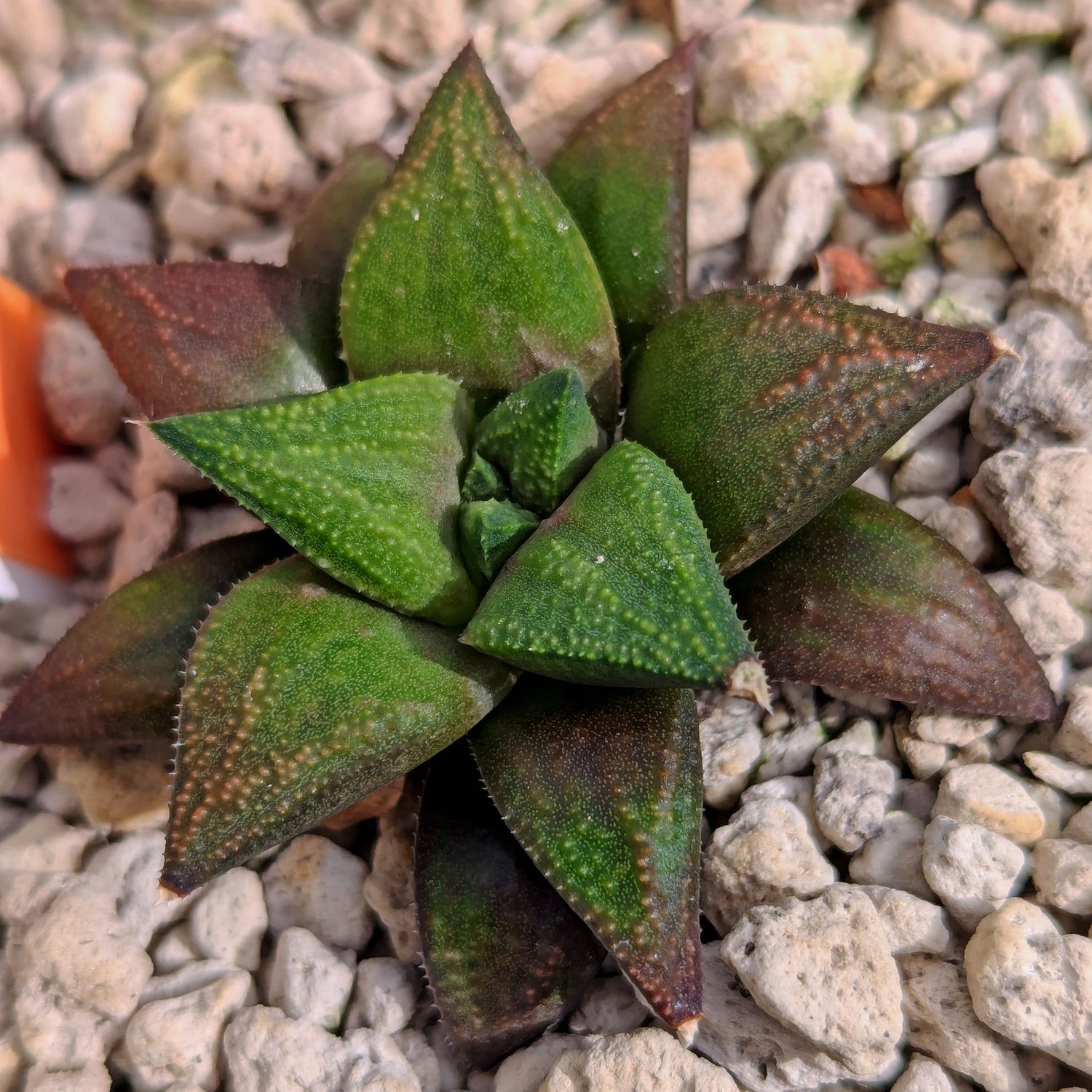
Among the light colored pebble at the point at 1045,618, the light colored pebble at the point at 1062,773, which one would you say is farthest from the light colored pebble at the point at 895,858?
the light colored pebble at the point at 1045,618

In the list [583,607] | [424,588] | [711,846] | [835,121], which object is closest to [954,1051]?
[711,846]

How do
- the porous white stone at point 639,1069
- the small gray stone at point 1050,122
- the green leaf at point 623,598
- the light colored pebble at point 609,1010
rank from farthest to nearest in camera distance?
the small gray stone at point 1050,122, the light colored pebble at point 609,1010, the porous white stone at point 639,1069, the green leaf at point 623,598

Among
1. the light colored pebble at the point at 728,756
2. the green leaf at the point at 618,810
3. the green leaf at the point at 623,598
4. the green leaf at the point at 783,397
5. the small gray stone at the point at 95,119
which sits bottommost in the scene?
the light colored pebble at the point at 728,756

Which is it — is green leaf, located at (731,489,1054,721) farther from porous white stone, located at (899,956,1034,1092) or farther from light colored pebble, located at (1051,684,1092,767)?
porous white stone, located at (899,956,1034,1092)

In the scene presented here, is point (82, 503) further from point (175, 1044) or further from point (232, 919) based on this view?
point (175, 1044)

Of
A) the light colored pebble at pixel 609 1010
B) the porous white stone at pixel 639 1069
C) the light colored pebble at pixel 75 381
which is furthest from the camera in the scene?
the light colored pebble at pixel 75 381

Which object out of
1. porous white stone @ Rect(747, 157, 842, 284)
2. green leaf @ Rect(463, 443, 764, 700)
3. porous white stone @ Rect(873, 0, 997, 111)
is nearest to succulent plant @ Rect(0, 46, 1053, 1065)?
green leaf @ Rect(463, 443, 764, 700)

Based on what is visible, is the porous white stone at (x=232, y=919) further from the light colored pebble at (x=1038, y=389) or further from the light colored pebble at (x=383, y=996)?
the light colored pebble at (x=1038, y=389)
